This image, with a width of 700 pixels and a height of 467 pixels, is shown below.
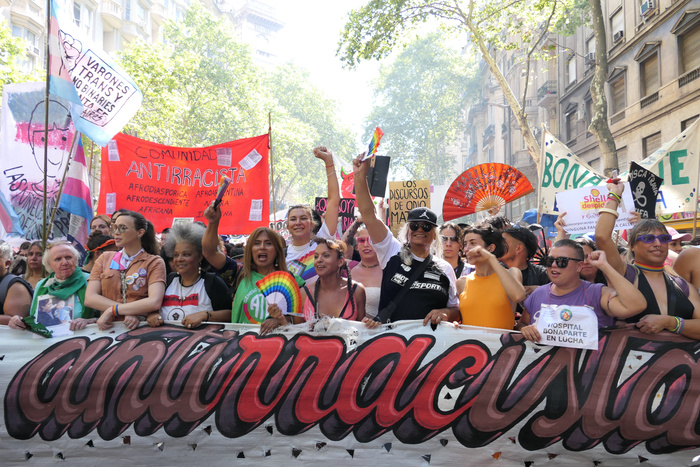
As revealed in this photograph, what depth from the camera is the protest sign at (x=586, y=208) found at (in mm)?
5199

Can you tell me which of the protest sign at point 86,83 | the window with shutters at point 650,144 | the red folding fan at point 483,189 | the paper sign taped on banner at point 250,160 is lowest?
the red folding fan at point 483,189

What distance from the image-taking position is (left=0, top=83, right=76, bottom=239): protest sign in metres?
6.20

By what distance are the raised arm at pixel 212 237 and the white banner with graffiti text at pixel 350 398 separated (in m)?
0.74

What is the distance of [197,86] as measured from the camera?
1280 inches

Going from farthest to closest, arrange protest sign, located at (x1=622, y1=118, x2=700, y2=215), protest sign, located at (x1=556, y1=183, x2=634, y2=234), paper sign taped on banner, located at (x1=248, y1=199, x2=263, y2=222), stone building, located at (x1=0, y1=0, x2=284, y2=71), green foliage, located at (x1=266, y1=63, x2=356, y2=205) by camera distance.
A: green foliage, located at (x1=266, y1=63, x2=356, y2=205), stone building, located at (x1=0, y1=0, x2=284, y2=71), paper sign taped on banner, located at (x1=248, y1=199, x2=263, y2=222), protest sign, located at (x1=622, y1=118, x2=700, y2=215), protest sign, located at (x1=556, y1=183, x2=634, y2=234)

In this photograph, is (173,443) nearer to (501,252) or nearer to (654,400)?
(501,252)

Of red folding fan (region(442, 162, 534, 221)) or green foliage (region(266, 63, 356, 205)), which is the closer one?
red folding fan (region(442, 162, 534, 221))

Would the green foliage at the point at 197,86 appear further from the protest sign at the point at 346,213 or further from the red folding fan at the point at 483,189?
the red folding fan at the point at 483,189

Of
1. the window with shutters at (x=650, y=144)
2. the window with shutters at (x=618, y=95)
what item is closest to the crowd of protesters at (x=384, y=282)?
the window with shutters at (x=650, y=144)

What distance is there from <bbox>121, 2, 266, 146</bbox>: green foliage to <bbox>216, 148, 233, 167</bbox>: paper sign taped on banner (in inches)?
541

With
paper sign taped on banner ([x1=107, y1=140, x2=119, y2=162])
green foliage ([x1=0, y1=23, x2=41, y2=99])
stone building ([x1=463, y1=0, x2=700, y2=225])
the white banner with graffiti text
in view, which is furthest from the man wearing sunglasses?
green foliage ([x1=0, y1=23, x2=41, y2=99])

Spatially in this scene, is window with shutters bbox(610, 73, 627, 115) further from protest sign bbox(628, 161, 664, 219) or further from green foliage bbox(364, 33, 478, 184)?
green foliage bbox(364, 33, 478, 184)

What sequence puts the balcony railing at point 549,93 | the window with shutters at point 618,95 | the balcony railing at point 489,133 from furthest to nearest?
the balcony railing at point 489,133 → the balcony railing at point 549,93 → the window with shutters at point 618,95

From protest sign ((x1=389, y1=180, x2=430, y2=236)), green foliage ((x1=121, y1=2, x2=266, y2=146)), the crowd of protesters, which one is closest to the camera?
the crowd of protesters
